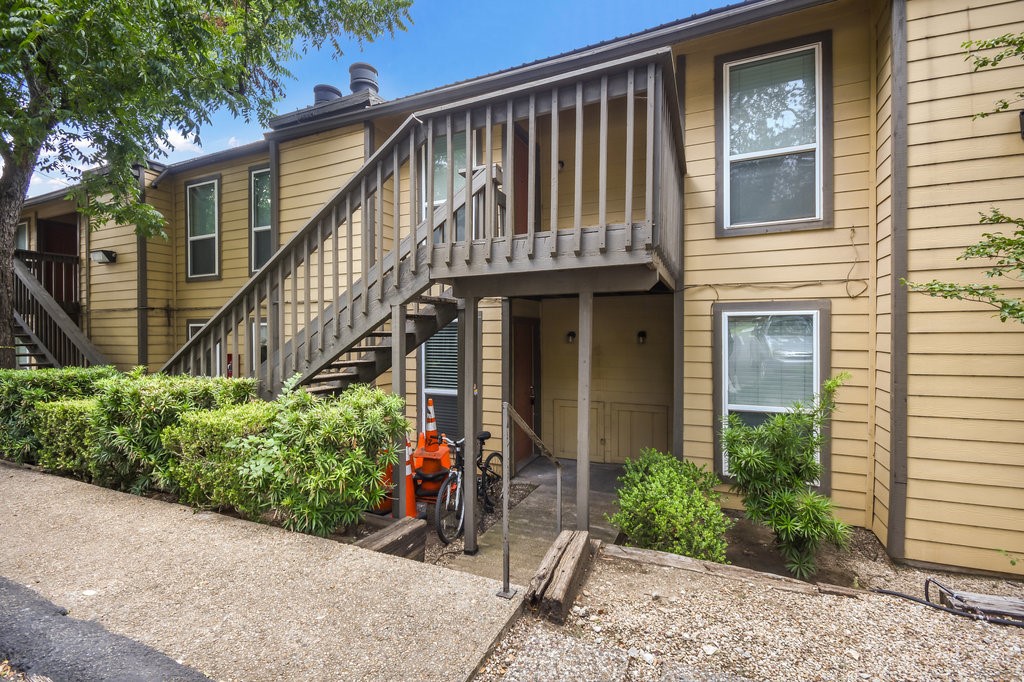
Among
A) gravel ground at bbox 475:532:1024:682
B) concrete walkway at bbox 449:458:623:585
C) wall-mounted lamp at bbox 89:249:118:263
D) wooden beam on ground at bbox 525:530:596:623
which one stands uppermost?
wall-mounted lamp at bbox 89:249:118:263

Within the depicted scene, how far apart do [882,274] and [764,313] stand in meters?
0.97

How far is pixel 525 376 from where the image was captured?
671cm

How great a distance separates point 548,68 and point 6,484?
6.39m

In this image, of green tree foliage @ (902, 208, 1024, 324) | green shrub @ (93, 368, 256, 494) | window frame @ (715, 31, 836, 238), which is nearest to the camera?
green tree foliage @ (902, 208, 1024, 324)

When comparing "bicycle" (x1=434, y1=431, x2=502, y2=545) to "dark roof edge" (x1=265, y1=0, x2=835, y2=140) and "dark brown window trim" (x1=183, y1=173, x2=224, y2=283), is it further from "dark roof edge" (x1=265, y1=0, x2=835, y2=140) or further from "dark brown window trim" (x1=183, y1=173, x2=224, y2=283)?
"dark brown window trim" (x1=183, y1=173, x2=224, y2=283)

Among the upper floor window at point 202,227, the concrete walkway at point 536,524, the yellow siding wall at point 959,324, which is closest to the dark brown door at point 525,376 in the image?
the concrete walkway at point 536,524

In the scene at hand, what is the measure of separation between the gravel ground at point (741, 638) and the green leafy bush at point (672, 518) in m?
0.52

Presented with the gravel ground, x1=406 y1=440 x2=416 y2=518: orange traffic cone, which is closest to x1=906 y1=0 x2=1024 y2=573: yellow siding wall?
the gravel ground

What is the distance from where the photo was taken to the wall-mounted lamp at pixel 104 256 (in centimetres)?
858

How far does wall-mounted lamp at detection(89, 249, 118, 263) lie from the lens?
28.1 ft

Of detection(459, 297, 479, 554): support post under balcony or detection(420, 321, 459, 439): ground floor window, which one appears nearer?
detection(459, 297, 479, 554): support post under balcony

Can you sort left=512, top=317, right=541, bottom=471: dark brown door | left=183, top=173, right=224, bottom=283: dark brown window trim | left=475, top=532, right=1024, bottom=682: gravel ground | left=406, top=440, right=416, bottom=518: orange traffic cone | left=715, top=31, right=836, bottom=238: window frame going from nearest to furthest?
left=475, top=532, right=1024, bottom=682: gravel ground
left=715, top=31, right=836, bottom=238: window frame
left=406, top=440, right=416, bottom=518: orange traffic cone
left=512, top=317, right=541, bottom=471: dark brown door
left=183, top=173, right=224, bottom=283: dark brown window trim

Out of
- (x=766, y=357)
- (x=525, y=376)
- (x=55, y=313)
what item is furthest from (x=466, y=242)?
(x=55, y=313)

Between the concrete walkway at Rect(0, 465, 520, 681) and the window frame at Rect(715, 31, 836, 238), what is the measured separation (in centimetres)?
420
